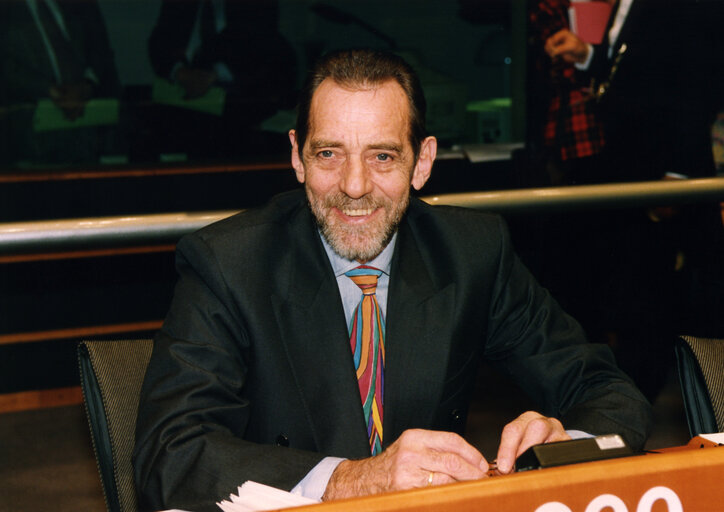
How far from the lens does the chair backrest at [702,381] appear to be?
1.46 m

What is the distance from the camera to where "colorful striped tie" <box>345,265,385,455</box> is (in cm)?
143

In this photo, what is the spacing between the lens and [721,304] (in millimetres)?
3607

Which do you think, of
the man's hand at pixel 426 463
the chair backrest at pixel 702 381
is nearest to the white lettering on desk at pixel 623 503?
the man's hand at pixel 426 463

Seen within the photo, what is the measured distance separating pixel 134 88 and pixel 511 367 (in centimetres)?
416

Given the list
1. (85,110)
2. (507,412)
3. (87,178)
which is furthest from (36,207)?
(507,412)

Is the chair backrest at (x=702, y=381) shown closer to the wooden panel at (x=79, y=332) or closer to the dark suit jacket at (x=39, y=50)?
the wooden panel at (x=79, y=332)

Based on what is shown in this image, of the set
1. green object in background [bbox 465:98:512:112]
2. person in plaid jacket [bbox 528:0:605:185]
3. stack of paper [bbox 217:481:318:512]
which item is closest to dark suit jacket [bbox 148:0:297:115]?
green object in background [bbox 465:98:512:112]

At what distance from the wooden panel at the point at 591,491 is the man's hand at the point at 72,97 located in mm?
4532

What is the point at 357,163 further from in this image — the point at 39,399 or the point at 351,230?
the point at 39,399

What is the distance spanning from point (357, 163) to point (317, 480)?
1.78 ft

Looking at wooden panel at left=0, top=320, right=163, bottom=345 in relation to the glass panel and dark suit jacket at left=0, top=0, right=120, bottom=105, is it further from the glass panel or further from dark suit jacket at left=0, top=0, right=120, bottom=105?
dark suit jacket at left=0, top=0, right=120, bottom=105

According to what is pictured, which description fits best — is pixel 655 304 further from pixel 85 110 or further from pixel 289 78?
pixel 85 110

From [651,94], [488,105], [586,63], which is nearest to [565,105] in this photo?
[586,63]

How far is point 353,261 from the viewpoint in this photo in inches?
57.9
